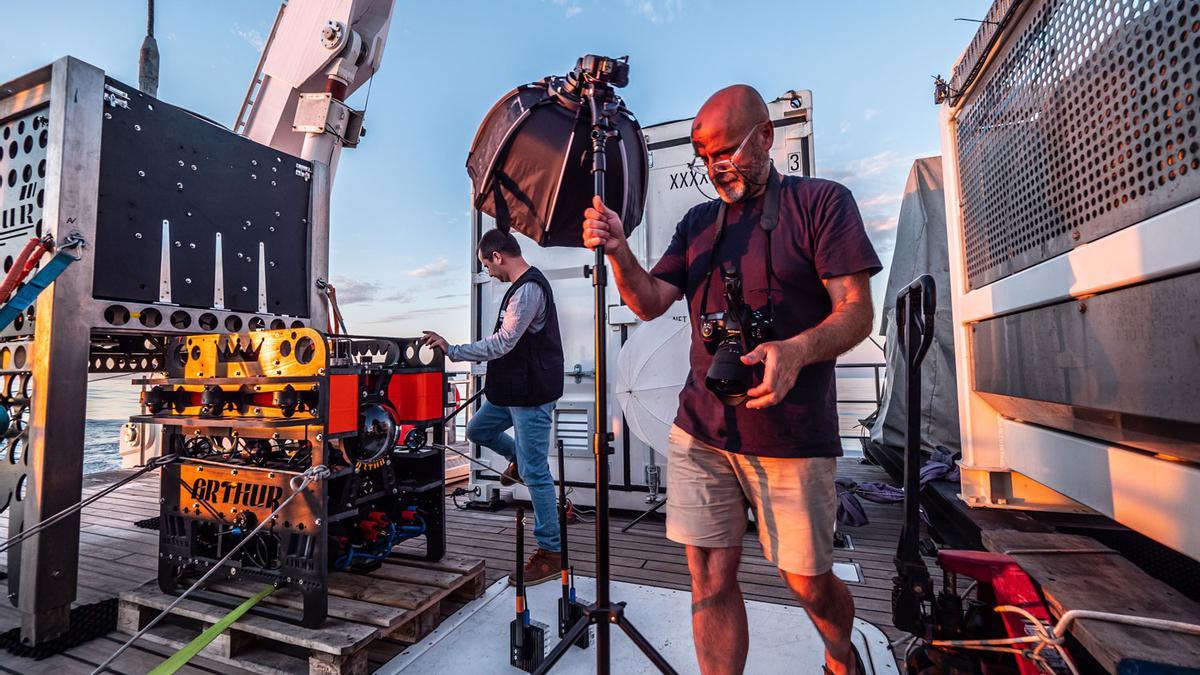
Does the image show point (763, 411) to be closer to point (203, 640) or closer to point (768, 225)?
point (768, 225)

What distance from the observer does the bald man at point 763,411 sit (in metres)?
1.49

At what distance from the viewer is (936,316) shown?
15.1 feet

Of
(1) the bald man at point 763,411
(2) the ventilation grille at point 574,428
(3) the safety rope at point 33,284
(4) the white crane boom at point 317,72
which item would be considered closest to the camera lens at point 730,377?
(1) the bald man at point 763,411

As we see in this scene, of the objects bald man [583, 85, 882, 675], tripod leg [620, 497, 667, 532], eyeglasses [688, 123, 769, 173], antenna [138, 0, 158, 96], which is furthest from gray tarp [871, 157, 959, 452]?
antenna [138, 0, 158, 96]

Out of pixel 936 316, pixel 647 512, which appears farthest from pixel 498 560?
pixel 936 316

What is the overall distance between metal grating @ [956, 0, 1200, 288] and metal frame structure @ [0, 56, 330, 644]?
400 centimetres

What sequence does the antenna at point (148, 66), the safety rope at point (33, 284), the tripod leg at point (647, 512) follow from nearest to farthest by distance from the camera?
the safety rope at point (33, 284), the tripod leg at point (647, 512), the antenna at point (148, 66)

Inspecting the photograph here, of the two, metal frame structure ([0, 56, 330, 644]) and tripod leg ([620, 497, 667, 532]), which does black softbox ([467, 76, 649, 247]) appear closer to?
metal frame structure ([0, 56, 330, 644])

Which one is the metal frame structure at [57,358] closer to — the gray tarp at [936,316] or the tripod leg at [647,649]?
the tripod leg at [647,649]

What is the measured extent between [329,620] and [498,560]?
1.31 metres

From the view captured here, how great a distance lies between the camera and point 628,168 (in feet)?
5.92

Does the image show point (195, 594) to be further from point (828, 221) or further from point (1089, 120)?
point (1089, 120)

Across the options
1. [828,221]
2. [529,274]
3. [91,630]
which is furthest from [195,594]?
[828,221]

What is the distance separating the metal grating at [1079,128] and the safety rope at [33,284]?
3891 millimetres
